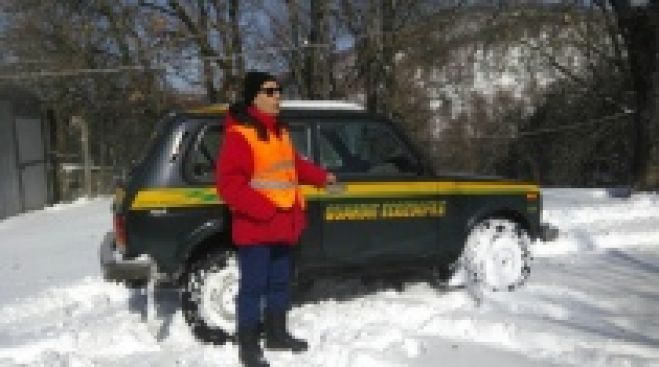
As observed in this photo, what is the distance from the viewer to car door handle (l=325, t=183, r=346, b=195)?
572cm

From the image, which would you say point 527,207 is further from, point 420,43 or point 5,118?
point 420,43

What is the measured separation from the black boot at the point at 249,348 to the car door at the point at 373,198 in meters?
1.16

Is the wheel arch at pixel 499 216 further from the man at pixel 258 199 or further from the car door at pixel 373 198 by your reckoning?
the man at pixel 258 199

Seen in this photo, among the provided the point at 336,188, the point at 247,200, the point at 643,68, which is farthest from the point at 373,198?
the point at 643,68

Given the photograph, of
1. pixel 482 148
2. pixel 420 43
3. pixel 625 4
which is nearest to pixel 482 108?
pixel 482 148

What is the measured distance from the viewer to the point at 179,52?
1969 cm

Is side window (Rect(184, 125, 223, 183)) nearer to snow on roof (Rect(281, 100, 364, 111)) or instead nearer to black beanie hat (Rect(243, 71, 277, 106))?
snow on roof (Rect(281, 100, 364, 111))

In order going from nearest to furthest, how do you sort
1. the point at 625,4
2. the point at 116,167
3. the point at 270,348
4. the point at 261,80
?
1. the point at 261,80
2. the point at 270,348
3. the point at 625,4
4. the point at 116,167

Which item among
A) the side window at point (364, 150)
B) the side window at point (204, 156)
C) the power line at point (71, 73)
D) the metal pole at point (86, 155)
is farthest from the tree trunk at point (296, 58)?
the side window at point (204, 156)

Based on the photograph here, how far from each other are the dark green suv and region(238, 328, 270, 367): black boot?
56 cm

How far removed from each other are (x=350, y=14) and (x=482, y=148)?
24.3 ft

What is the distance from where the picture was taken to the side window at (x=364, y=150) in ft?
19.4

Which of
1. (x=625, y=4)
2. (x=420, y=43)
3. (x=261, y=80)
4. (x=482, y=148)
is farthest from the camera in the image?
(x=482, y=148)

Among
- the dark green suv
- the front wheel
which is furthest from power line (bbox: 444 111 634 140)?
the dark green suv
